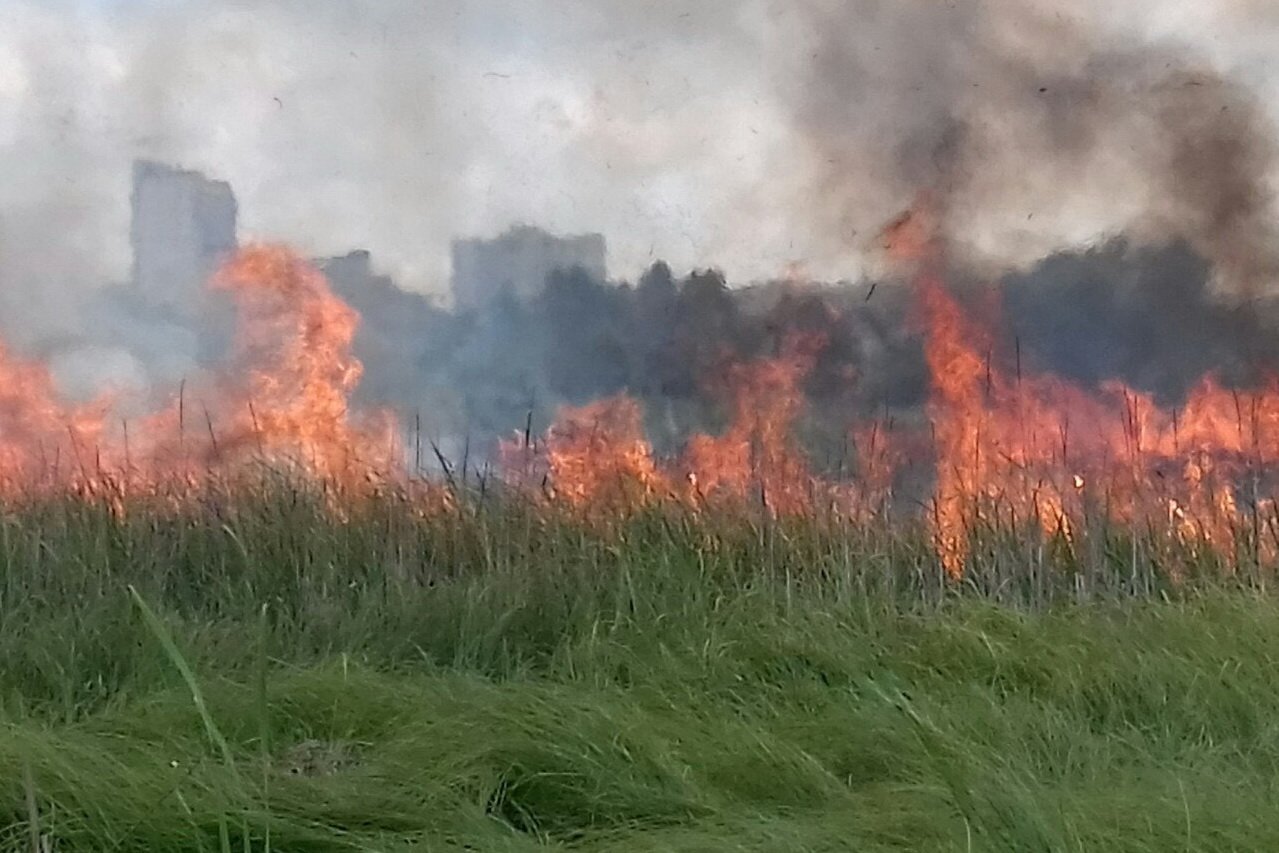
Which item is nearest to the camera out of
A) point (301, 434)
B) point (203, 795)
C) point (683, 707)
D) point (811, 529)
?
point (203, 795)

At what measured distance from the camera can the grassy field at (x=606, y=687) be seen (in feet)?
6.32

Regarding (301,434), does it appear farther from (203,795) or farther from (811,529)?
(203,795)

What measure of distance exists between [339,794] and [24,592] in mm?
2005

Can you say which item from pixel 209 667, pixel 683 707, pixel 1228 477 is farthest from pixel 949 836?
pixel 1228 477

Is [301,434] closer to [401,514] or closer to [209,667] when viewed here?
[401,514]

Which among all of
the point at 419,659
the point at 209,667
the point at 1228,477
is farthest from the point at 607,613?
the point at 1228,477

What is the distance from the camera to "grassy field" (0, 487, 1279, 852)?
6.32ft

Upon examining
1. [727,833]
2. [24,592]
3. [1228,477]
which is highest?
[1228,477]

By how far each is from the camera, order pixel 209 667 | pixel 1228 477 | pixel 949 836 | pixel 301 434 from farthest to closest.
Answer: pixel 301 434 < pixel 1228 477 < pixel 209 667 < pixel 949 836

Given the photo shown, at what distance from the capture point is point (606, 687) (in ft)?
8.98

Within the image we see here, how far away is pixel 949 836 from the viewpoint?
1.83 m

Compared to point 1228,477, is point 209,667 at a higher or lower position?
lower

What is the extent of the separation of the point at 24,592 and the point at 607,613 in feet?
6.04

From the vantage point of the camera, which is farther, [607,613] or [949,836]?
[607,613]
